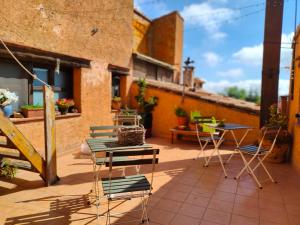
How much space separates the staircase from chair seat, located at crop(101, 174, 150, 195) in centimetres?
Answer: 144

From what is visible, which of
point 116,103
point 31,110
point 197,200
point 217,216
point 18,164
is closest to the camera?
point 217,216

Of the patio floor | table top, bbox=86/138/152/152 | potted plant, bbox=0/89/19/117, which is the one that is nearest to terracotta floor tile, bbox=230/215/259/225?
the patio floor

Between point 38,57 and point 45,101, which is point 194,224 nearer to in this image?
point 45,101

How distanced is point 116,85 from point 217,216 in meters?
5.80

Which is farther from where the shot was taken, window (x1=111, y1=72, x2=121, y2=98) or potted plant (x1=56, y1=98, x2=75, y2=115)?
window (x1=111, y1=72, x2=121, y2=98)

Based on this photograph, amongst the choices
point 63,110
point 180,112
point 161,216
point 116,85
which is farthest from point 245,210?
point 116,85

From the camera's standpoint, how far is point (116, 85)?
25.6ft

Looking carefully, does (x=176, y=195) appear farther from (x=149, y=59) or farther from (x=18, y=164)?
(x=149, y=59)

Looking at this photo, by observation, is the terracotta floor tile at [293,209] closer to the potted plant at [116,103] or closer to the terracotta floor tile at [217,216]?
the terracotta floor tile at [217,216]

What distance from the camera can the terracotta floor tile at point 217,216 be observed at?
2687 mm

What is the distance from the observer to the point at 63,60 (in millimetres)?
5219

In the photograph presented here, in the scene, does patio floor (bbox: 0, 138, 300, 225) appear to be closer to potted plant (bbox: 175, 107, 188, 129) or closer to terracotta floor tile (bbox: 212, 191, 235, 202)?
terracotta floor tile (bbox: 212, 191, 235, 202)

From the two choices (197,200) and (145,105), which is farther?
(145,105)

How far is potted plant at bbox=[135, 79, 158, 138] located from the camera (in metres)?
7.56
